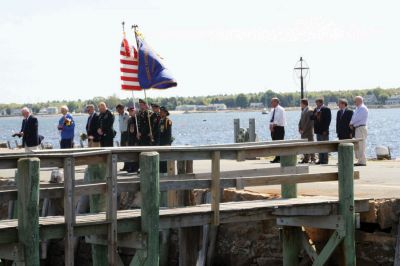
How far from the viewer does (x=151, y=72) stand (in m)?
22.4

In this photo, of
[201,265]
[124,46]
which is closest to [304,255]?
[201,265]

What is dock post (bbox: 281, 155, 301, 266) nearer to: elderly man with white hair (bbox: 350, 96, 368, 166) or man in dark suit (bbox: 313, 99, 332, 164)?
elderly man with white hair (bbox: 350, 96, 368, 166)

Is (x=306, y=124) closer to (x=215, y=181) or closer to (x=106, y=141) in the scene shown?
(x=106, y=141)

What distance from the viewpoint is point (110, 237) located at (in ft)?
41.5

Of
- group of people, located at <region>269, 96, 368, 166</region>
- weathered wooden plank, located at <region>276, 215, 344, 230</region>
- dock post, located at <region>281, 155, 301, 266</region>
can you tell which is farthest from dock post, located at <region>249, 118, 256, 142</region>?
weathered wooden plank, located at <region>276, 215, 344, 230</region>

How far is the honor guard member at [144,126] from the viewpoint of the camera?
73.0 feet

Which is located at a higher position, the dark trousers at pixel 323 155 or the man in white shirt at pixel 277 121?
the man in white shirt at pixel 277 121

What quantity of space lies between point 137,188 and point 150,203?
280 millimetres

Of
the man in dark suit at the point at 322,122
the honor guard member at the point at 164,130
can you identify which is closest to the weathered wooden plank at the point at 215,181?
the honor guard member at the point at 164,130

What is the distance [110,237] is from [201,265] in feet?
10.5

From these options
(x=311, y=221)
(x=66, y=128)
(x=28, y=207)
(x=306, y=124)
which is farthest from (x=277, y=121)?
(x=28, y=207)

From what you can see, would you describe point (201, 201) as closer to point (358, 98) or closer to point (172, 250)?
point (172, 250)

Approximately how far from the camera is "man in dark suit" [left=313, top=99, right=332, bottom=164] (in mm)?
24672

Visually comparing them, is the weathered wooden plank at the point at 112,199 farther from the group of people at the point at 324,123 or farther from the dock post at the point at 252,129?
the dock post at the point at 252,129
